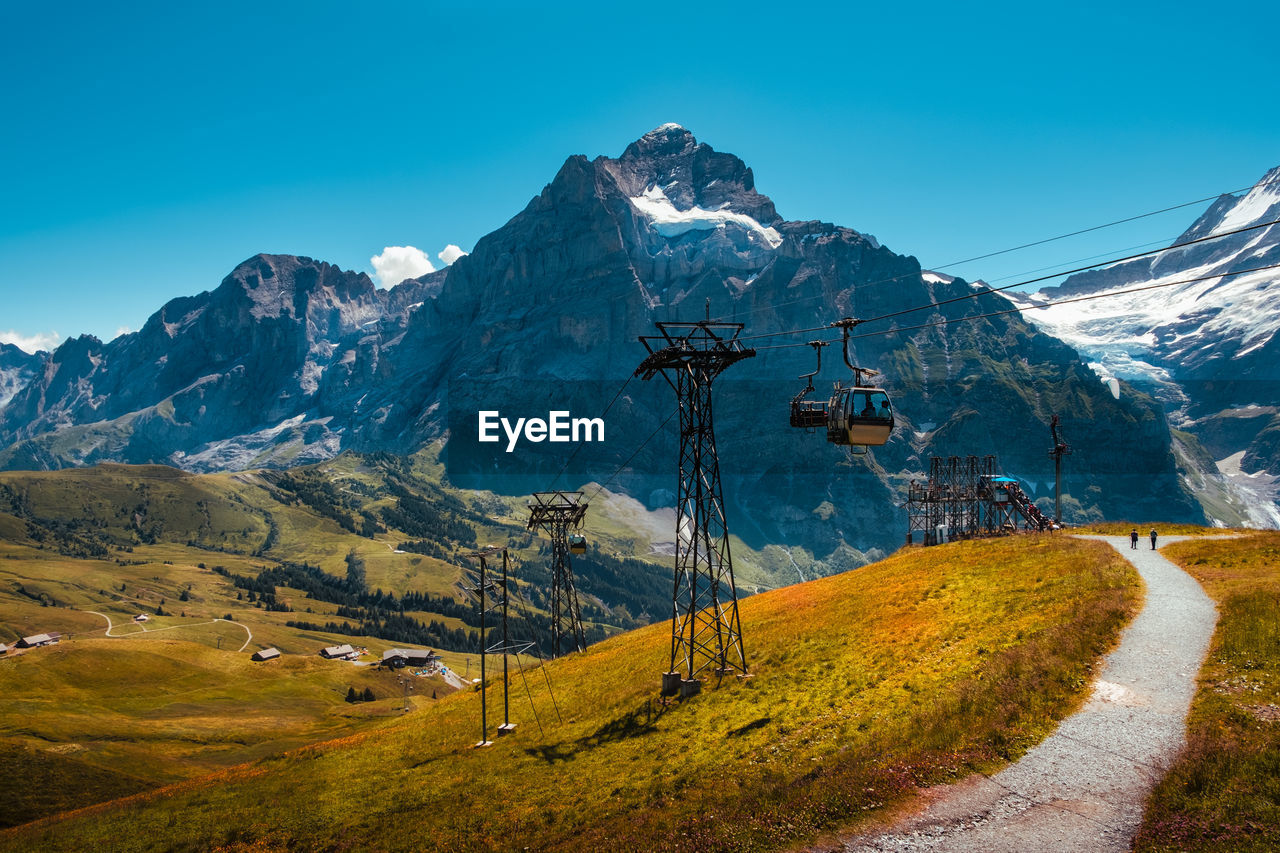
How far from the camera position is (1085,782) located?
2302 cm

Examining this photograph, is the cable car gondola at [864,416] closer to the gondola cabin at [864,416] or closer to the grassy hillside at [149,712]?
the gondola cabin at [864,416]

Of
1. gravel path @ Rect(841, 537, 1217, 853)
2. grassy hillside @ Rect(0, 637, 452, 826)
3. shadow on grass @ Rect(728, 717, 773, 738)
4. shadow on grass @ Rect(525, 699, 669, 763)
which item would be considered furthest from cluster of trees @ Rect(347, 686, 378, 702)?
gravel path @ Rect(841, 537, 1217, 853)

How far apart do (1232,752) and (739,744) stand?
17.1 meters

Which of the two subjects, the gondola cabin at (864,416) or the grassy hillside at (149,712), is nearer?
the gondola cabin at (864,416)

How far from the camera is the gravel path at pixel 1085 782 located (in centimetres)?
2095

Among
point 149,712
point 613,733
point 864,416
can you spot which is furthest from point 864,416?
point 149,712

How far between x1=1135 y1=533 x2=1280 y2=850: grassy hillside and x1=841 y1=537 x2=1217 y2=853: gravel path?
617 mm

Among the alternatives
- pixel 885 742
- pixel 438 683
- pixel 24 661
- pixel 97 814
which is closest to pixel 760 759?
pixel 885 742

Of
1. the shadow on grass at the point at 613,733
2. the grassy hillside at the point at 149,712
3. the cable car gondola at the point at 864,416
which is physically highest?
the cable car gondola at the point at 864,416

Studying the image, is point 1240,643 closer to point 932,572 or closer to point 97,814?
point 932,572

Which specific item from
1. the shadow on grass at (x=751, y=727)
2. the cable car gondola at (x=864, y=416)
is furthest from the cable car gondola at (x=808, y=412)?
the shadow on grass at (x=751, y=727)

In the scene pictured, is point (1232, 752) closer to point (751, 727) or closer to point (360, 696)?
point (751, 727)

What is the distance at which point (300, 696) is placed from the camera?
154 metres

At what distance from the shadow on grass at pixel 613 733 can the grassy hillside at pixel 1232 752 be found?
22982 millimetres
